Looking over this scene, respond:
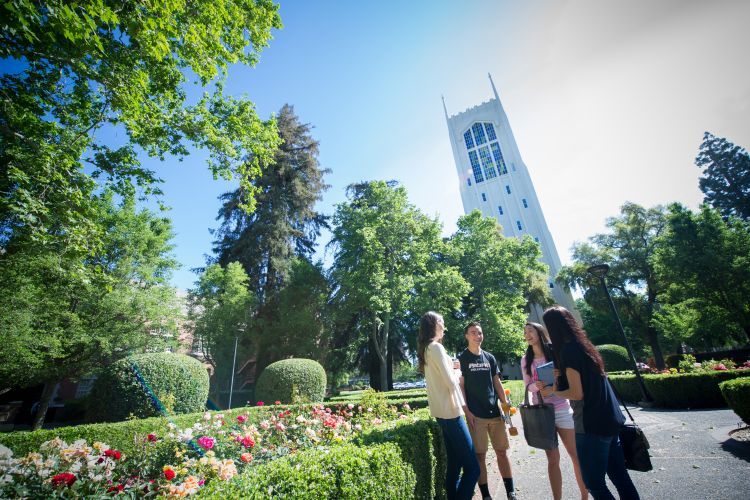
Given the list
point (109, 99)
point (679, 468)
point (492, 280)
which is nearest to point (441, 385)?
point (679, 468)

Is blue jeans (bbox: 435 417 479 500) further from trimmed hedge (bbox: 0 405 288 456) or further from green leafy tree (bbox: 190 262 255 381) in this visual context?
green leafy tree (bbox: 190 262 255 381)

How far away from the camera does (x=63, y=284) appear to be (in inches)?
518

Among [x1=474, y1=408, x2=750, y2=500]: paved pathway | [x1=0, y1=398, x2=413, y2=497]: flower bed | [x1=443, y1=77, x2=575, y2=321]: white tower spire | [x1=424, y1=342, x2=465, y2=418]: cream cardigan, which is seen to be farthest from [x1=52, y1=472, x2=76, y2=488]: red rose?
[x1=443, y1=77, x2=575, y2=321]: white tower spire

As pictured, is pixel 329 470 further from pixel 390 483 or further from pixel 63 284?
pixel 63 284

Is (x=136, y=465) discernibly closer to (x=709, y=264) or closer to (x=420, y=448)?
(x=420, y=448)

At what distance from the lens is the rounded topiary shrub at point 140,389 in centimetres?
938

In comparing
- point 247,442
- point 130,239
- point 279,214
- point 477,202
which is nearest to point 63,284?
point 130,239

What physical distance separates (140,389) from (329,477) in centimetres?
1023

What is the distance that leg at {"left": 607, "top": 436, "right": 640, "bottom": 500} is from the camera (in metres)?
2.67

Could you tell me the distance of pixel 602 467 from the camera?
266 centimetres

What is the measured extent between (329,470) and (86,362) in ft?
61.2

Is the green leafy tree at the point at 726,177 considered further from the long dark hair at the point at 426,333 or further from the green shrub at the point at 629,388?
the long dark hair at the point at 426,333

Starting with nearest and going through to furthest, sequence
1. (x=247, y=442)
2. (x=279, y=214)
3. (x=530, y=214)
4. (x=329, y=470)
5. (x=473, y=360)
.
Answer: (x=329, y=470) → (x=247, y=442) → (x=473, y=360) → (x=279, y=214) → (x=530, y=214)

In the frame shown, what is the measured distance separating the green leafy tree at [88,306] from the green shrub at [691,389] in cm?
1856
